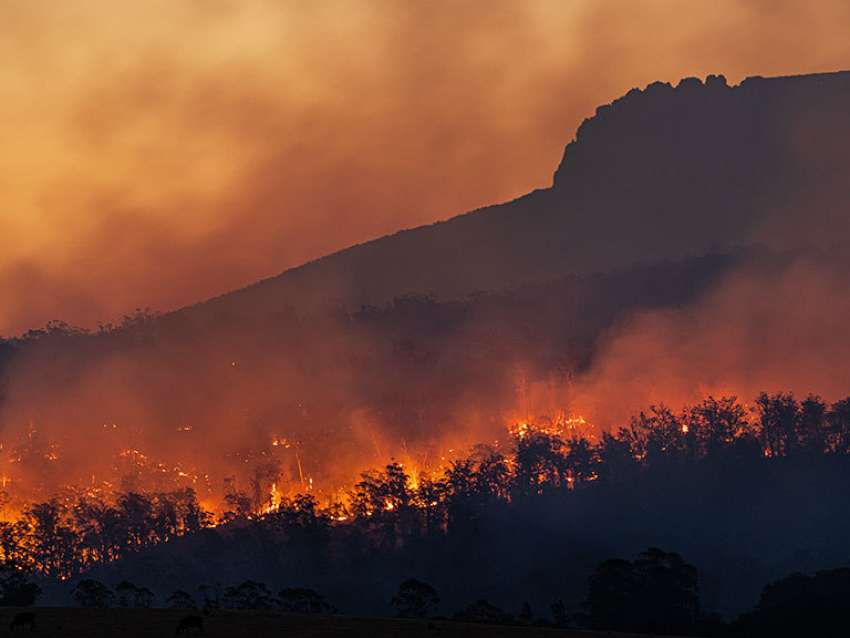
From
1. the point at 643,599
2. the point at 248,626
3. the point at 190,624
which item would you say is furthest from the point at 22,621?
the point at 643,599

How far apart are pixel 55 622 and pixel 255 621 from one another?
14.5m

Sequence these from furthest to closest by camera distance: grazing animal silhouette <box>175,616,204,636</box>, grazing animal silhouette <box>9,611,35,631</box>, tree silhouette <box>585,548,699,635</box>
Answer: tree silhouette <box>585,548,699,635</box>, grazing animal silhouette <box>9,611,35,631</box>, grazing animal silhouette <box>175,616,204,636</box>

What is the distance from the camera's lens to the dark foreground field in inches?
2992

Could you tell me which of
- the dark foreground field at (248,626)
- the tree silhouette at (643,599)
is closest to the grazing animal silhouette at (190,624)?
the dark foreground field at (248,626)

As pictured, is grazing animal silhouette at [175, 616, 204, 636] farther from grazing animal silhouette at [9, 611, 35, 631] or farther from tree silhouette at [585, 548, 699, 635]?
tree silhouette at [585, 548, 699, 635]

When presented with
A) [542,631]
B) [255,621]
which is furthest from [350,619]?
[542,631]

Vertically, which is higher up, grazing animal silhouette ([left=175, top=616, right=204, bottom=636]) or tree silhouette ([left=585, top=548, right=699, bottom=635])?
grazing animal silhouette ([left=175, top=616, right=204, bottom=636])

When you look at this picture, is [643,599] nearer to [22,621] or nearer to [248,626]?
[248,626]

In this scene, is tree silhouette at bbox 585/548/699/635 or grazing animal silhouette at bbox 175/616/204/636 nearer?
grazing animal silhouette at bbox 175/616/204/636

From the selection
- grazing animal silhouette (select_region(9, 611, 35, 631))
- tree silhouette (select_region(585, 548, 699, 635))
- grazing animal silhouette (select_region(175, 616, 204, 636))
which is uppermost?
grazing animal silhouette (select_region(9, 611, 35, 631))

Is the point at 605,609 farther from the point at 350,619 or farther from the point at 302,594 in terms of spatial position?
the point at 350,619

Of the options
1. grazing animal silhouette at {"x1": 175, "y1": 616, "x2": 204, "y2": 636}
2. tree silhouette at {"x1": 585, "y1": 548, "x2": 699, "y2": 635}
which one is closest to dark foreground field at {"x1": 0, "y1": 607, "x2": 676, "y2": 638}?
grazing animal silhouette at {"x1": 175, "y1": 616, "x2": 204, "y2": 636}

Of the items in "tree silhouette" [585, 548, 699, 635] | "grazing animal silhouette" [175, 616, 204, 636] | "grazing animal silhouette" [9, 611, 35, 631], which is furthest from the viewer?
"tree silhouette" [585, 548, 699, 635]

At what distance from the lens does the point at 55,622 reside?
262 ft
